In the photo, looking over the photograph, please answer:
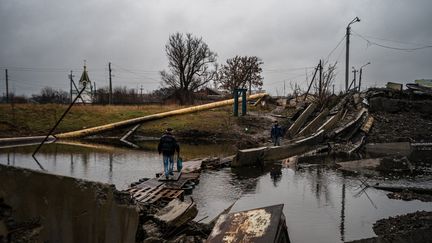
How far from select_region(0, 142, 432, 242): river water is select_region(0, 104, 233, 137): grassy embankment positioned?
9.23m

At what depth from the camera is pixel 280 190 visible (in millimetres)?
13109

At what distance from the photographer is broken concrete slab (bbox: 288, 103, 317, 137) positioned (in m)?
28.7

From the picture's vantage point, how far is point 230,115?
34.0 meters

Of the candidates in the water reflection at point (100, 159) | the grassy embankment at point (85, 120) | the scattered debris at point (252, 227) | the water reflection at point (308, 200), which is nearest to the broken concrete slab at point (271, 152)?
the water reflection at point (308, 200)

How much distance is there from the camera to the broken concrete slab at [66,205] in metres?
4.30

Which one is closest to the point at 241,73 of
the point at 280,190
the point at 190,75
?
the point at 190,75

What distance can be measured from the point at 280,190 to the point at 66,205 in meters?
9.48

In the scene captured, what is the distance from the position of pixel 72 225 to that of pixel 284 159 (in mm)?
16521

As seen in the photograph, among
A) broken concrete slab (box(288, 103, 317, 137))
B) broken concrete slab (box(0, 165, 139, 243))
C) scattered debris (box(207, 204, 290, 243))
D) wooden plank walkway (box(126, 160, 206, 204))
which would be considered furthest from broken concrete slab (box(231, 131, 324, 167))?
broken concrete slab (box(0, 165, 139, 243))

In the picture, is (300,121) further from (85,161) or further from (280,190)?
(280,190)

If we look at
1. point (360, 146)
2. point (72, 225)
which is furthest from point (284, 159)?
point (72, 225)

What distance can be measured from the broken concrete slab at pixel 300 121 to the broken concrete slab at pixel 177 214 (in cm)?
2155

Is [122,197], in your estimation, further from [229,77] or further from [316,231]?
[229,77]

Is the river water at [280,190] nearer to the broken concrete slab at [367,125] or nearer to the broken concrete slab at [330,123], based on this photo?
the broken concrete slab at [330,123]
